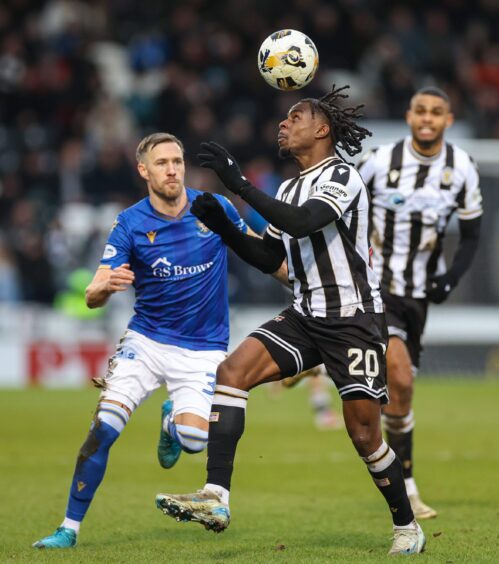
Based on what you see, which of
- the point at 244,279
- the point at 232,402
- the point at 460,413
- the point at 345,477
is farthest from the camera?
the point at 244,279

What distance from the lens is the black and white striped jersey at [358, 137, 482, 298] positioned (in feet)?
28.4

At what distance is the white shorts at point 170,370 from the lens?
7414 mm

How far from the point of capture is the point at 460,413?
1524 cm

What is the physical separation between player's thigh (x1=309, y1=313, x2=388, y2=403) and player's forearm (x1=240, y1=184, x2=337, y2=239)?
1.90 feet

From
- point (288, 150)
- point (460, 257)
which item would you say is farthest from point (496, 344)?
point (288, 150)

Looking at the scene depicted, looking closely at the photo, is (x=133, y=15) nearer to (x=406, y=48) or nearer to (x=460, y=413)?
(x=406, y=48)

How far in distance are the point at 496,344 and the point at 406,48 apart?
714 centimetres

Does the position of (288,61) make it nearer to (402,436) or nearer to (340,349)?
(340,349)

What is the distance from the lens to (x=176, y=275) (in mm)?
7652

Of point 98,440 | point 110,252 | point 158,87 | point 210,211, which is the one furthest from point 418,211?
point 158,87

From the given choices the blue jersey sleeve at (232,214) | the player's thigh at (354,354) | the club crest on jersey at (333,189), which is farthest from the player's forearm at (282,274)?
the club crest on jersey at (333,189)

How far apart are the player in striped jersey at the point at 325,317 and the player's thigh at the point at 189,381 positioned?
1.13 metres

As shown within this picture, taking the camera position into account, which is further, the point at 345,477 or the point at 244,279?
the point at 244,279

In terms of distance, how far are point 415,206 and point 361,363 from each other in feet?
8.21
